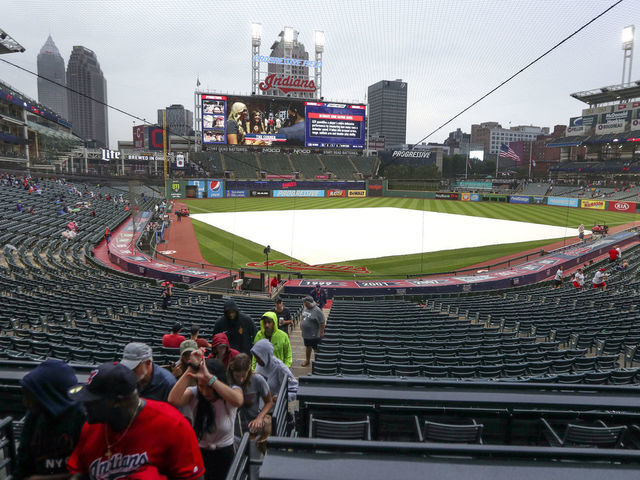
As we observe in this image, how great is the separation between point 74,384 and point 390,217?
5096cm

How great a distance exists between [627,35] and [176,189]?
97.9 m

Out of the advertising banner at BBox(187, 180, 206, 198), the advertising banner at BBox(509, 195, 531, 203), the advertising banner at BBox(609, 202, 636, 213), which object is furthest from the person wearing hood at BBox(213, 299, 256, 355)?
the advertising banner at BBox(509, 195, 531, 203)

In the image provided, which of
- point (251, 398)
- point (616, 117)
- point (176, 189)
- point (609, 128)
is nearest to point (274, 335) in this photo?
point (251, 398)

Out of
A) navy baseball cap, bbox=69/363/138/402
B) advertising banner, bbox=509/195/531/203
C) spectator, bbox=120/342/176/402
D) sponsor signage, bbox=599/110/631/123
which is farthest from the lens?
sponsor signage, bbox=599/110/631/123

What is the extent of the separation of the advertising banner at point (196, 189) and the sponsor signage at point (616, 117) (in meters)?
84.9

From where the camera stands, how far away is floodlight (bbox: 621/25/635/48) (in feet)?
272

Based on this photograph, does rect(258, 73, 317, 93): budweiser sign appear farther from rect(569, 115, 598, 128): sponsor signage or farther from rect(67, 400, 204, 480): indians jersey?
rect(67, 400, 204, 480): indians jersey

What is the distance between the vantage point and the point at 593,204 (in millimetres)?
65688

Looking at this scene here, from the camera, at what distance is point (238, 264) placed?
27812mm

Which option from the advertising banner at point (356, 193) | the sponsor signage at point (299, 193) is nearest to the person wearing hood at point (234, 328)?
the sponsor signage at point (299, 193)

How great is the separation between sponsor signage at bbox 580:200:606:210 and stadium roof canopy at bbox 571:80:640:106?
3034 cm

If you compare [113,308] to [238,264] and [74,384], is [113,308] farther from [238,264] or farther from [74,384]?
[238,264]

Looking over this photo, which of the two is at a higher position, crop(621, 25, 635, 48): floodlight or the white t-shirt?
crop(621, 25, 635, 48): floodlight

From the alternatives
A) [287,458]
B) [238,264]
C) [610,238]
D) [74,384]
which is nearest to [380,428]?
[287,458]
